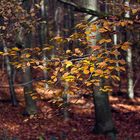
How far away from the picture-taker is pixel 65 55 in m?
5.56

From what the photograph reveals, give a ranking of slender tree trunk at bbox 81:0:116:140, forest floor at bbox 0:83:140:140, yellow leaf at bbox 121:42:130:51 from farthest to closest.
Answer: forest floor at bbox 0:83:140:140
slender tree trunk at bbox 81:0:116:140
yellow leaf at bbox 121:42:130:51

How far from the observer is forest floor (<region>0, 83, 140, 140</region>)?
15.2m

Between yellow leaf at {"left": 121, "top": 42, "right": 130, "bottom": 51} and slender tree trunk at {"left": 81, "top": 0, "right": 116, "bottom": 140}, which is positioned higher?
yellow leaf at {"left": 121, "top": 42, "right": 130, "bottom": 51}

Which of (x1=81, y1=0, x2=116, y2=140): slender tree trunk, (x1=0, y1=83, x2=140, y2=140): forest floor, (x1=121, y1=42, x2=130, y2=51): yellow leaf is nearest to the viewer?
(x1=121, y1=42, x2=130, y2=51): yellow leaf

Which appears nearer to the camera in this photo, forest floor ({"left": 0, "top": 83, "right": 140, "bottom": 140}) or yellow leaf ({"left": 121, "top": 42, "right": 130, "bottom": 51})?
yellow leaf ({"left": 121, "top": 42, "right": 130, "bottom": 51})

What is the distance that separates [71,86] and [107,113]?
8408 mm

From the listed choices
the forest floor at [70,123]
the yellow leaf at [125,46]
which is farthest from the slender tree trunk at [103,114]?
the yellow leaf at [125,46]

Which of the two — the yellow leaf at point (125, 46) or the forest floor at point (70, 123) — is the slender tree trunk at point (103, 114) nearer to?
the forest floor at point (70, 123)

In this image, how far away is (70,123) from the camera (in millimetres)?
18016

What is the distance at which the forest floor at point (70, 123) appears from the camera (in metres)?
15.2

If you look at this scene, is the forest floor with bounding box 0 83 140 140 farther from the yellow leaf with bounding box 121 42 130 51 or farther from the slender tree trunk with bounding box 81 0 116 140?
the yellow leaf with bounding box 121 42 130 51

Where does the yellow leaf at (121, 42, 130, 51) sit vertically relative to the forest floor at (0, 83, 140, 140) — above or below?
above

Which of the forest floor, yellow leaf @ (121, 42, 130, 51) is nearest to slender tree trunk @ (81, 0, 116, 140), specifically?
the forest floor

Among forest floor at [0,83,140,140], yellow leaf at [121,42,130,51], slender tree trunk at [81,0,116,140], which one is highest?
yellow leaf at [121,42,130,51]
